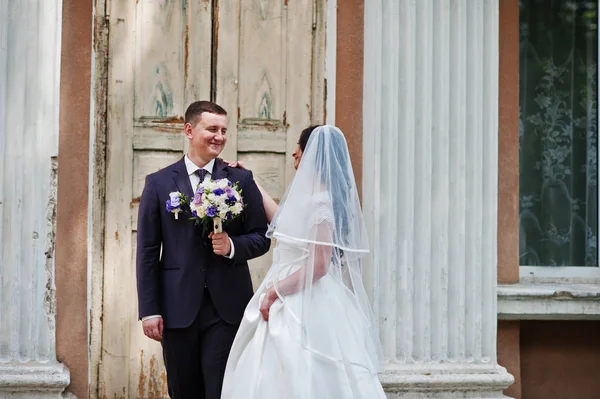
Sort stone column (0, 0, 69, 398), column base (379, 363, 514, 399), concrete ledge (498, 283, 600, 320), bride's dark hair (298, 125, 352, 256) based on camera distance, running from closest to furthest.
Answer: bride's dark hair (298, 125, 352, 256)
stone column (0, 0, 69, 398)
column base (379, 363, 514, 399)
concrete ledge (498, 283, 600, 320)

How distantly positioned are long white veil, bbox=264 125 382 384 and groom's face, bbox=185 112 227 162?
0.43 metres

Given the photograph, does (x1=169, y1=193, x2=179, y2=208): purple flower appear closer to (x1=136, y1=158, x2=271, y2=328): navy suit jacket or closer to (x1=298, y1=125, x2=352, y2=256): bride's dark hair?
(x1=136, y1=158, x2=271, y2=328): navy suit jacket

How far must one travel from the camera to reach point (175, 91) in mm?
5785

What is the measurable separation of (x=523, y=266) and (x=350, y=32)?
195 centimetres

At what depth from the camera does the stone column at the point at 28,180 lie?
5367 mm

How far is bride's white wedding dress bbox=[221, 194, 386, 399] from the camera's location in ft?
13.7

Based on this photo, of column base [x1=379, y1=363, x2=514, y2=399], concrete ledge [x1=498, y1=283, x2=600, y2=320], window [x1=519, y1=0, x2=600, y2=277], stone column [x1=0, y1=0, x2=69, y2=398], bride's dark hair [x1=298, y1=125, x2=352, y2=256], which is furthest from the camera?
window [x1=519, y1=0, x2=600, y2=277]

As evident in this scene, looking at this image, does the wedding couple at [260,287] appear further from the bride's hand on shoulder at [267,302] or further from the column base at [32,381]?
the column base at [32,381]

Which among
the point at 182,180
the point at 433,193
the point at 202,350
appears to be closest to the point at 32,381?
the point at 202,350

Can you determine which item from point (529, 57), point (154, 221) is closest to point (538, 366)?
point (529, 57)

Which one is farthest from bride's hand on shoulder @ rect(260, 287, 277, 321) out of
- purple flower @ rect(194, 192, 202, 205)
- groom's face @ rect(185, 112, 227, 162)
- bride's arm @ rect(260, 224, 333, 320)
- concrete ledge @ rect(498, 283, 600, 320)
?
concrete ledge @ rect(498, 283, 600, 320)

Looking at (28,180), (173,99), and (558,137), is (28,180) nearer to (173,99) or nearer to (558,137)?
(173,99)

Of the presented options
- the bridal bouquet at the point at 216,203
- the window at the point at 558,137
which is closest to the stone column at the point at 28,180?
the bridal bouquet at the point at 216,203

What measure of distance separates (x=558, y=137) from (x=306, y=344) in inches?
116
